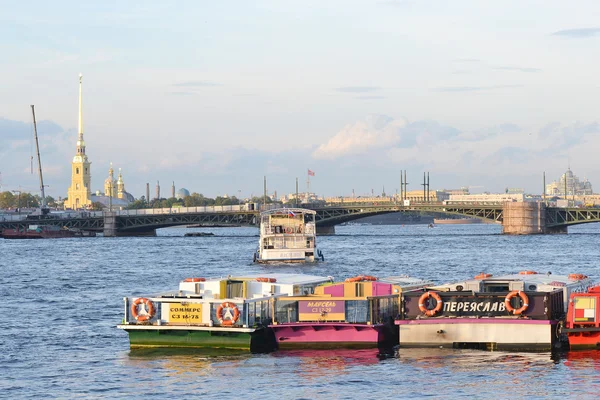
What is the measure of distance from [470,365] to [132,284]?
40.5 metres

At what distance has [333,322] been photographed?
125 feet

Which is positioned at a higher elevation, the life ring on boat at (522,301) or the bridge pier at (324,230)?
the bridge pier at (324,230)

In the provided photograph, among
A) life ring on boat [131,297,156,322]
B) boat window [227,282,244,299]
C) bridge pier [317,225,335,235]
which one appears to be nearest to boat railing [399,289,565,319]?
boat window [227,282,244,299]

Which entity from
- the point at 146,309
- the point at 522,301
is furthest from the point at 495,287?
the point at 146,309

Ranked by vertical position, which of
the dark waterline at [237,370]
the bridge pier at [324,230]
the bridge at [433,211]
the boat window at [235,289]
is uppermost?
the bridge at [433,211]

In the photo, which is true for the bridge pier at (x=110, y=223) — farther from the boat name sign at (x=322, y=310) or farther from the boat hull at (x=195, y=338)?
the boat name sign at (x=322, y=310)

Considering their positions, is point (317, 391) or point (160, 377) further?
point (160, 377)

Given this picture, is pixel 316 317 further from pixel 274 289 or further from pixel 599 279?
pixel 599 279

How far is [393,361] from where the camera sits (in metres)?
36.5

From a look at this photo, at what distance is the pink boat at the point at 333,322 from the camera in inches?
1490

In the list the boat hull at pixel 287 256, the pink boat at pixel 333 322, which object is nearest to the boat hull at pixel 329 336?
the pink boat at pixel 333 322

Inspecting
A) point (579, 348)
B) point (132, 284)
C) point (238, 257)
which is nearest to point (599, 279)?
point (132, 284)

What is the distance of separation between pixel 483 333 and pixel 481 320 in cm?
42

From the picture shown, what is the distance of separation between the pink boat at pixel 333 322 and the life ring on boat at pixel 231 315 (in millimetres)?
1571
